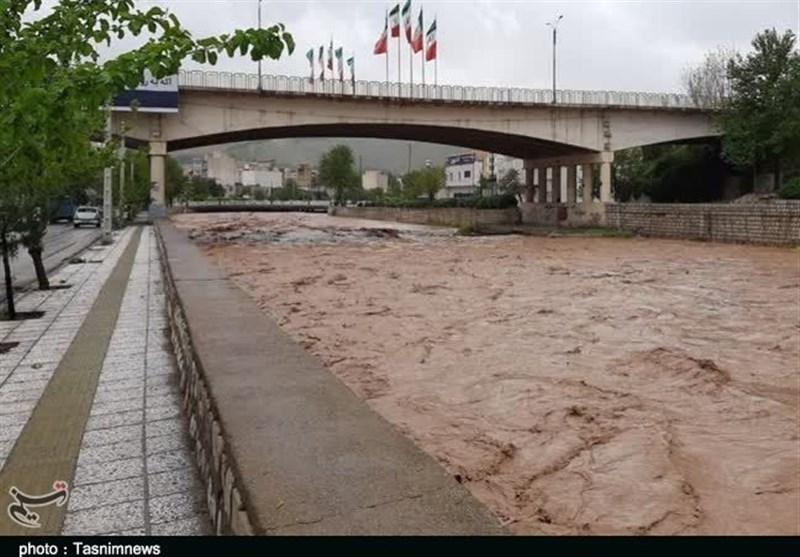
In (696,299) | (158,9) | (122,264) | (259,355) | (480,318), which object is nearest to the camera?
(158,9)

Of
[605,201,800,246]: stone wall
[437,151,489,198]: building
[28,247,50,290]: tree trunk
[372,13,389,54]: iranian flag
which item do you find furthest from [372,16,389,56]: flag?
[437,151,489,198]: building

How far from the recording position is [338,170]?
322 feet

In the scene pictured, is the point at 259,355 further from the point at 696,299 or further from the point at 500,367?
the point at 696,299

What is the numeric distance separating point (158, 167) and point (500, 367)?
127ft

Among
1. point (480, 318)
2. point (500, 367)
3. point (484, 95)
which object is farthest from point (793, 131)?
point (500, 367)

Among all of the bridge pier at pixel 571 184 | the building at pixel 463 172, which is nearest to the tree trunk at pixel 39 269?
the bridge pier at pixel 571 184

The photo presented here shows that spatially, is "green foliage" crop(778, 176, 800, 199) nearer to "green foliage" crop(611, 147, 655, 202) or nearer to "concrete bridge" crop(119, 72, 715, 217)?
"concrete bridge" crop(119, 72, 715, 217)

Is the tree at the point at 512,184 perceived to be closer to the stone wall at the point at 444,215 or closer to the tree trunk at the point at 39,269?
the stone wall at the point at 444,215

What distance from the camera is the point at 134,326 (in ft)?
33.0

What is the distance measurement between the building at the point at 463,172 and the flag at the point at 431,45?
65.0 m

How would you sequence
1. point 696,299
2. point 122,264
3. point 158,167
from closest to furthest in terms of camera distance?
point 696,299
point 122,264
point 158,167

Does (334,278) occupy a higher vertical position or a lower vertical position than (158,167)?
lower

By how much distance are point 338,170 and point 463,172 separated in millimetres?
30646

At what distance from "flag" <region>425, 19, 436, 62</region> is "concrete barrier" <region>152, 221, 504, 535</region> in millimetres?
43568
